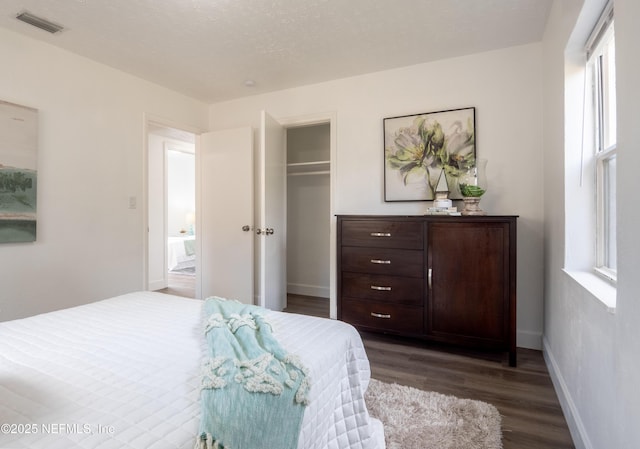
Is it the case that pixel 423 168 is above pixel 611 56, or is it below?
below

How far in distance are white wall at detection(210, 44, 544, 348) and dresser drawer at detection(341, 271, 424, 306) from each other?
54cm

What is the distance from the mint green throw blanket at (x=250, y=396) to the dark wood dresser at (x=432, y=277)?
69.8 inches

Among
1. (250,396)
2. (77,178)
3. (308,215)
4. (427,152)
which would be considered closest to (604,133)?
(427,152)

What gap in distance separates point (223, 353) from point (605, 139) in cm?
202

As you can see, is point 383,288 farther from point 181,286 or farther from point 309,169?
point 181,286

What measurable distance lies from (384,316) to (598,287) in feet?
5.03

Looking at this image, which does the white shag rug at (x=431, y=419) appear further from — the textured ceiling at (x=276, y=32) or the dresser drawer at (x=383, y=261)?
the textured ceiling at (x=276, y=32)

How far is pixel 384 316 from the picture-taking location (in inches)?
106

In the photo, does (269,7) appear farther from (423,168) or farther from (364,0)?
(423,168)

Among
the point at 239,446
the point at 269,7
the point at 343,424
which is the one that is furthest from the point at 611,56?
the point at 239,446

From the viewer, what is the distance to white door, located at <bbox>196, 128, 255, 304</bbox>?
3.64 meters

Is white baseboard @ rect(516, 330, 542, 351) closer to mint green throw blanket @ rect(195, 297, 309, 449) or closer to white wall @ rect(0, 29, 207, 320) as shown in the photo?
mint green throw blanket @ rect(195, 297, 309, 449)

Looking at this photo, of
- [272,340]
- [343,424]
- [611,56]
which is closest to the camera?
[272,340]

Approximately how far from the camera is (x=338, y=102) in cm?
331
